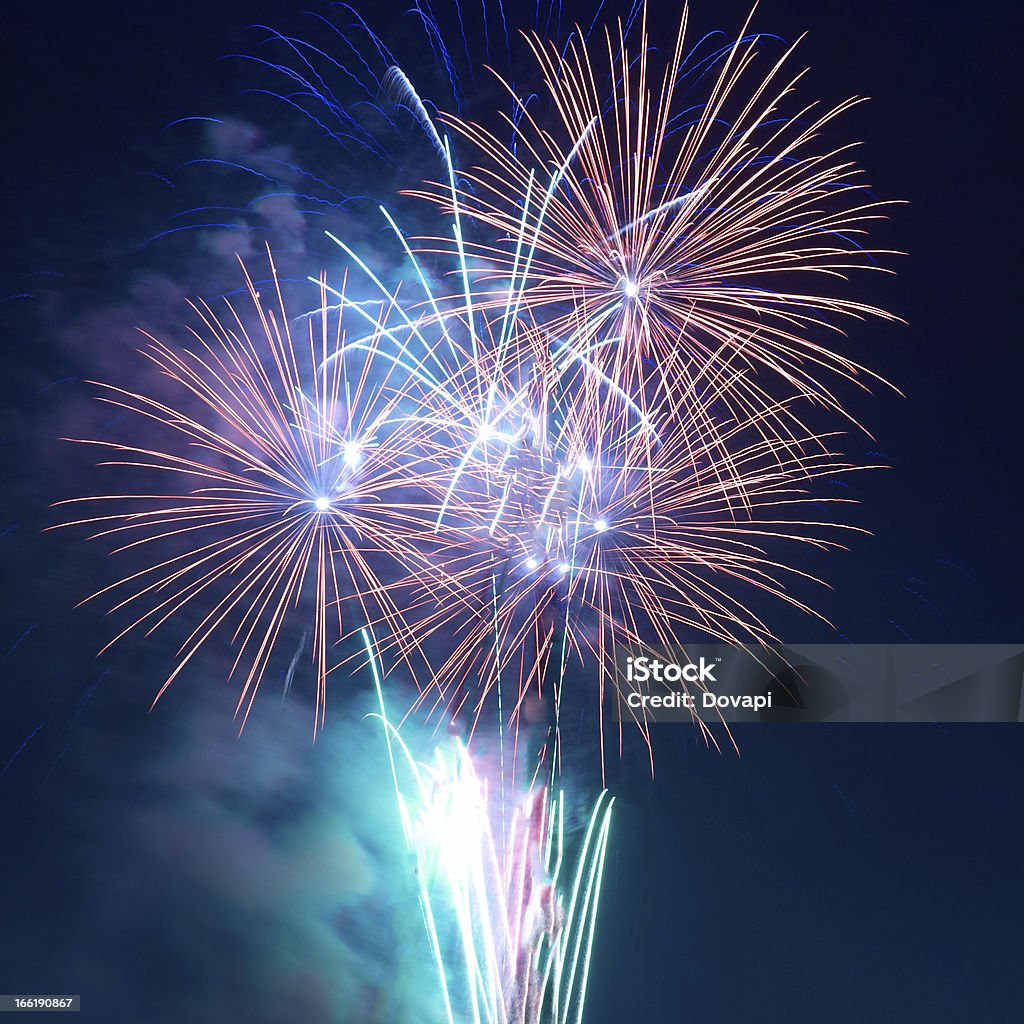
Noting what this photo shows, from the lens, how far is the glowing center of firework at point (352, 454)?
3.11m

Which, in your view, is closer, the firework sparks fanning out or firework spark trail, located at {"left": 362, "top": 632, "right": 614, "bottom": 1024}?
the firework sparks fanning out

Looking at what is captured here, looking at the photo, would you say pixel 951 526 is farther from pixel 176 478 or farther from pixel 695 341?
pixel 176 478

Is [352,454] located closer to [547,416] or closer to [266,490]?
[266,490]

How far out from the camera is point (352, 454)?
311cm

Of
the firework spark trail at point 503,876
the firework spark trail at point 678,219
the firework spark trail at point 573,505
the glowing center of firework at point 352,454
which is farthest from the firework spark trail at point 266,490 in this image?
the firework spark trail at point 678,219

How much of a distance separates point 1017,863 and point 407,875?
8.44 ft

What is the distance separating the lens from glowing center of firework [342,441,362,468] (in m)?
3.11

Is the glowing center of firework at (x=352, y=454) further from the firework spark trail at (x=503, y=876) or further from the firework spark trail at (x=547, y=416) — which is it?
the firework spark trail at (x=503, y=876)

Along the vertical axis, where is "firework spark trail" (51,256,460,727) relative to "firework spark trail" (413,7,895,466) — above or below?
below

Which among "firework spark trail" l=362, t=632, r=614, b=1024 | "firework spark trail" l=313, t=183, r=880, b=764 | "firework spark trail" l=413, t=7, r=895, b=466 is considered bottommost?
"firework spark trail" l=362, t=632, r=614, b=1024

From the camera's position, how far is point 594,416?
122 inches

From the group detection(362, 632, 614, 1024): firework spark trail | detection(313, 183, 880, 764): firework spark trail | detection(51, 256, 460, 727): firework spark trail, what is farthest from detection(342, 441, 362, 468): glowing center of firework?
detection(362, 632, 614, 1024): firework spark trail

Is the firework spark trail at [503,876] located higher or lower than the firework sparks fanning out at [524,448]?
lower

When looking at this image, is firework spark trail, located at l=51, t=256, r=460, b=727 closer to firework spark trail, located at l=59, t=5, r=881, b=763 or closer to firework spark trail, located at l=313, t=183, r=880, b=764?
firework spark trail, located at l=59, t=5, r=881, b=763
